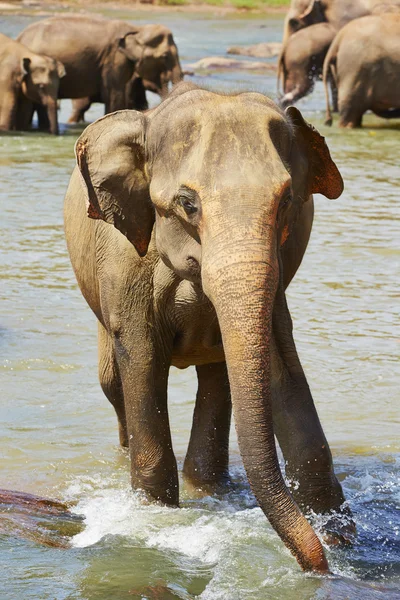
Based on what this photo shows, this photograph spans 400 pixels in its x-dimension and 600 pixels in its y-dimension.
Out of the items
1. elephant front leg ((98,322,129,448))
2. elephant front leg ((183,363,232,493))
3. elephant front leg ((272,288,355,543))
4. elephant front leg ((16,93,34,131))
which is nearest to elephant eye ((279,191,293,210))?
elephant front leg ((272,288,355,543))

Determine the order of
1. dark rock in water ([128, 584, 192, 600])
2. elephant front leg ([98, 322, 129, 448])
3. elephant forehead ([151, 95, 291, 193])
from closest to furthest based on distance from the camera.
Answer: elephant forehead ([151, 95, 291, 193]) → dark rock in water ([128, 584, 192, 600]) → elephant front leg ([98, 322, 129, 448])

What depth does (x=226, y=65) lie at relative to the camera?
2552 cm

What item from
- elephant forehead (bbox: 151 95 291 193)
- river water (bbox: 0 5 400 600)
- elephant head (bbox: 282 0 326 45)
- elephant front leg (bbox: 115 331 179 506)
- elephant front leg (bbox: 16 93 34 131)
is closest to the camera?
elephant forehead (bbox: 151 95 291 193)

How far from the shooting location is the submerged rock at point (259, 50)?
28234 millimetres

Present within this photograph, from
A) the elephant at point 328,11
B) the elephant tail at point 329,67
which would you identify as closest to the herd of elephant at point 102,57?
the elephant tail at point 329,67

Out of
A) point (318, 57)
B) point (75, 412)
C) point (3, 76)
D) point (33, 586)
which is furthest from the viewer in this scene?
point (318, 57)

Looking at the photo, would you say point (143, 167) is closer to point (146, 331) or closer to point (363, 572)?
point (146, 331)

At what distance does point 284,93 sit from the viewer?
763 inches

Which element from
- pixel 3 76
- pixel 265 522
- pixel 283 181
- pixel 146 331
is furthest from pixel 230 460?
pixel 3 76

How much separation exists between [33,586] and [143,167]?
1378 mm

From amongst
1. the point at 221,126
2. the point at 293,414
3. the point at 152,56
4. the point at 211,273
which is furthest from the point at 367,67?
the point at 211,273

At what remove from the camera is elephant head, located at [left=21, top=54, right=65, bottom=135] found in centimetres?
1622

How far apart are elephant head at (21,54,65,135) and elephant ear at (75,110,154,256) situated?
12198mm

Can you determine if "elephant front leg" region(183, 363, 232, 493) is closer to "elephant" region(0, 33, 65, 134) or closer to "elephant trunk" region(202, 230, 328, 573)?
"elephant trunk" region(202, 230, 328, 573)
